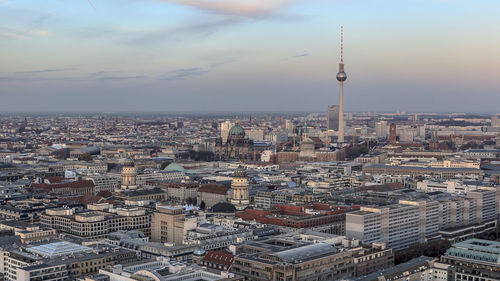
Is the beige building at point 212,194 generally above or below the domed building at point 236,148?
below

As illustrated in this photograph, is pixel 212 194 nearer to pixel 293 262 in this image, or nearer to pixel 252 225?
pixel 252 225

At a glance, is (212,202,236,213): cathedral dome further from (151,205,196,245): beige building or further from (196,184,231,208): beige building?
(196,184,231,208): beige building

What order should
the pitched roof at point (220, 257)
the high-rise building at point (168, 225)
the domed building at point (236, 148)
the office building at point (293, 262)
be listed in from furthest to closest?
the domed building at point (236, 148) → the high-rise building at point (168, 225) → the pitched roof at point (220, 257) → the office building at point (293, 262)

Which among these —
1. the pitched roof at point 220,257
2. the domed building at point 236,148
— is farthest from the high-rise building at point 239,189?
the domed building at point 236,148

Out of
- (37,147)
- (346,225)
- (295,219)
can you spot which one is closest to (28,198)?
(295,219)

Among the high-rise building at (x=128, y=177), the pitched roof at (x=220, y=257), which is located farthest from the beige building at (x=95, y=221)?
the high-rise building at (x=128, y=177)

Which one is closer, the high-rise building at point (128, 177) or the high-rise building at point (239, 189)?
the high-rise building at point (239, 189)

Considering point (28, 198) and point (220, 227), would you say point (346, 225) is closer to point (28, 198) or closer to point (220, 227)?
point (220, 227)

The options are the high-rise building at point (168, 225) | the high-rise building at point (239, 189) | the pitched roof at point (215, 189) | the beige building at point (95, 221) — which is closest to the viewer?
the high-rise building at point (168, 225)

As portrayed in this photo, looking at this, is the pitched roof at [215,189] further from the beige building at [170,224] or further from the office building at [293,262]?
the office building at [293,262]
